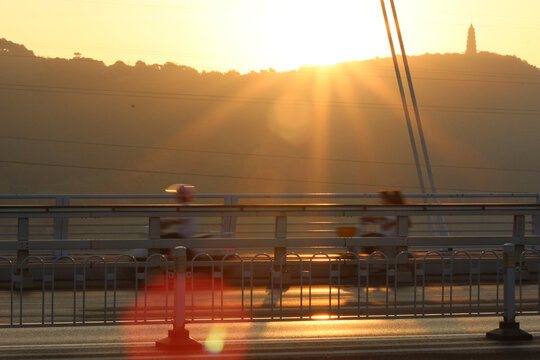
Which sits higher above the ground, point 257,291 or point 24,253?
point 24,253

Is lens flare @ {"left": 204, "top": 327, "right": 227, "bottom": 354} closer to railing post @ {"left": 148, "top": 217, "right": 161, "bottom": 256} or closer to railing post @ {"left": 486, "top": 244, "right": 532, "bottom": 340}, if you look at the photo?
railing post @ {"left": 486, "top": 244, "right": 532, "bottom": 340}

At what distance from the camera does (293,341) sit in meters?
9.21

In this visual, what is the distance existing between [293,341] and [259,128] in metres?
157

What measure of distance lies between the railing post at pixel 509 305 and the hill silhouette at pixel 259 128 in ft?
442

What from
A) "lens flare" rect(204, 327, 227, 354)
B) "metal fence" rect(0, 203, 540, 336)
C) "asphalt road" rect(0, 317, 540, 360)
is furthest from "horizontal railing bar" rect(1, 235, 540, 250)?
"lens flare" rect(204, 327, 227, 354)

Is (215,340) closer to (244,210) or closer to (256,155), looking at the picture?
(244,210)

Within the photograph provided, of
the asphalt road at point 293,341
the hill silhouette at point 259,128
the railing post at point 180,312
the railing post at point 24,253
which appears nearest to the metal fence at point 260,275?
the railing post at point 24,253

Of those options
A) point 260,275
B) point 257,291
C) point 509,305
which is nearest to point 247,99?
point 260,275

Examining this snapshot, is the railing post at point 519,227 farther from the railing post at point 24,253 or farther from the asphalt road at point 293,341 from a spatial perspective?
the railing post at point 24,253

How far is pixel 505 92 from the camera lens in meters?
196

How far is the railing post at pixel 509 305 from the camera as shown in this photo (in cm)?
911

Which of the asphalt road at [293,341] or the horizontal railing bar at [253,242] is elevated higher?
the horizontal railing bar at [253,242]

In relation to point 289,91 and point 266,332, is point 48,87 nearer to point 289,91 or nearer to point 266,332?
point 289,91

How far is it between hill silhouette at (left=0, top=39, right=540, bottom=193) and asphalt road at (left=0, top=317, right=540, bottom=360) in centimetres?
13388
